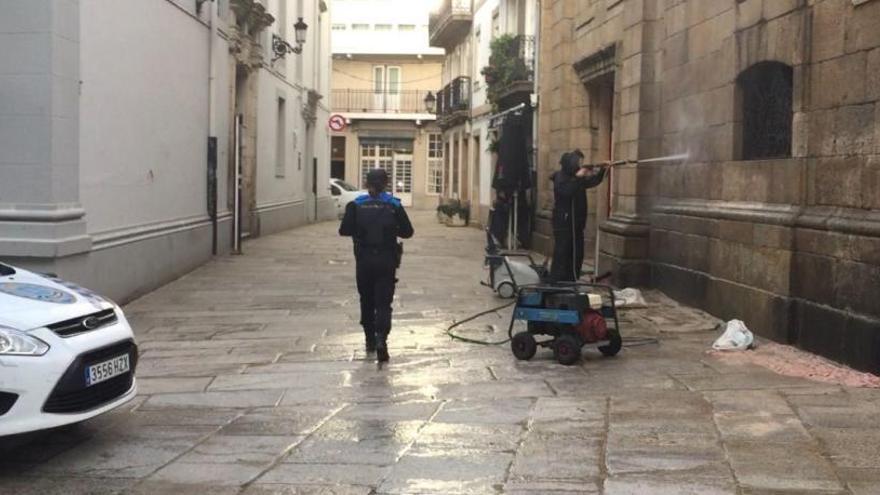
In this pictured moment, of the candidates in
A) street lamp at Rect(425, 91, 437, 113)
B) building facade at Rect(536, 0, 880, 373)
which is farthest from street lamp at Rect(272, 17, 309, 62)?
street lamp at Rect(425, 91, 437, 113)

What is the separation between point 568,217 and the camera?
11.2 meters

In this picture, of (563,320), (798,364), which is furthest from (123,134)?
(798,364)

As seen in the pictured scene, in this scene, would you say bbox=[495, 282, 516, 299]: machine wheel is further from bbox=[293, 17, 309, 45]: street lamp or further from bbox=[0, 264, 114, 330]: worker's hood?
bbox=[293, 17, 309, 45]: street lamp

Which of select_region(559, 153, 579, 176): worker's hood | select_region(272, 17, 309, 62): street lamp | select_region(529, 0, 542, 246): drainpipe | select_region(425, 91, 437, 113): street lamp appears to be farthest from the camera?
select_region(425, 91, 437, 113): street lamp

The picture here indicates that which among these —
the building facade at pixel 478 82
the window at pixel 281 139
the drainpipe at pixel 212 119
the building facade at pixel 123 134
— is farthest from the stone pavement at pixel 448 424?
the window at pixel 281 139

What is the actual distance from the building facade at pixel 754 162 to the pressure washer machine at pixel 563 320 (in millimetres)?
1695

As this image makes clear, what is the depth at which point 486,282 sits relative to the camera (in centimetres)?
1403

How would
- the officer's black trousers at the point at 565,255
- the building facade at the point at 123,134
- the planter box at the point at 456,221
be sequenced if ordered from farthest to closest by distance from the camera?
the planter box at the point at 456,221
the officer's black trousers at the point at 565,255
the building facade at the point at 123,134

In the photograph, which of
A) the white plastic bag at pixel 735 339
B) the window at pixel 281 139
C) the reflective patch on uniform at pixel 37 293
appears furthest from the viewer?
the window at pixel 281 139

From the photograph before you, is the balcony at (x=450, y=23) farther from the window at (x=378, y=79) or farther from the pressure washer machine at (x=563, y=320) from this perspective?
the pressure washer machine at (x=563, y=320)

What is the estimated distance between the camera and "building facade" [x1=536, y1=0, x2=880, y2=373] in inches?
295

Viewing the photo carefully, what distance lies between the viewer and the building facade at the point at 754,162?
7.50m

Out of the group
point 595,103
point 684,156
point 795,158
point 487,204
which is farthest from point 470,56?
point 795,158

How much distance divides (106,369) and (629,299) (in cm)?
698
